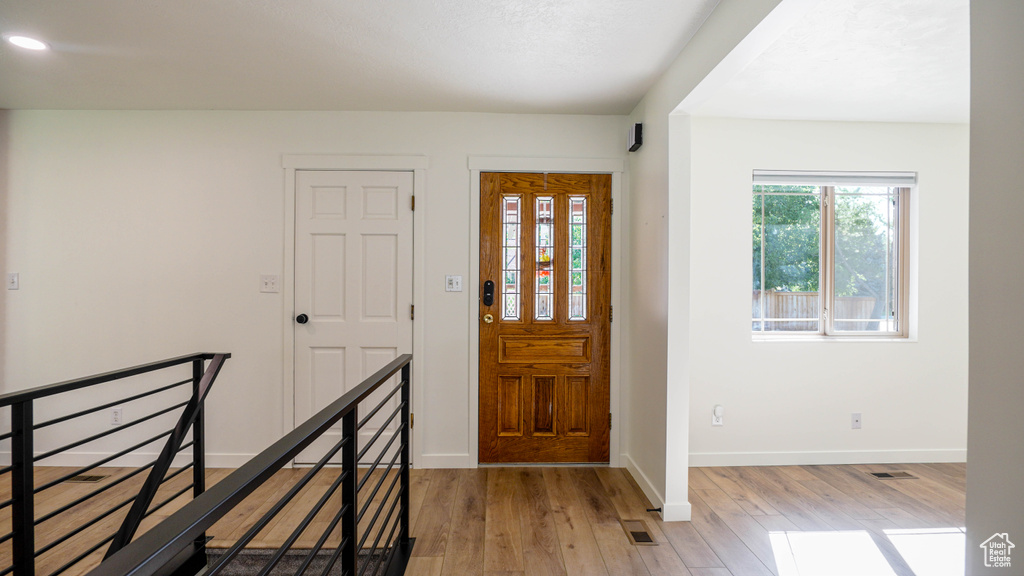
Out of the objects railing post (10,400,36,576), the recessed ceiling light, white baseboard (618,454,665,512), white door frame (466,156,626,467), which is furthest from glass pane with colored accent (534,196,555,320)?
the recessed ceiling light

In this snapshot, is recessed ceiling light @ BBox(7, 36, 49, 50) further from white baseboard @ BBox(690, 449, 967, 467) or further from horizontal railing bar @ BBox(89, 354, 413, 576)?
white baseboard @ BBox(690, 449, 967, 467)

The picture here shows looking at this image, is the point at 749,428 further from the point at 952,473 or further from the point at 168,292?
the point at 168,292

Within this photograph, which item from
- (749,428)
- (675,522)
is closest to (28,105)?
(675,522)

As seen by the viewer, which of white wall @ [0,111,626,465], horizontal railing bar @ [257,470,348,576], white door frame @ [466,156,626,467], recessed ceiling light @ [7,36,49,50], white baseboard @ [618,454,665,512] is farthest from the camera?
white door frame @ [466,156,626,467]

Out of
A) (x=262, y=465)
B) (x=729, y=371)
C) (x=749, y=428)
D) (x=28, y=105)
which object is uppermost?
(x=28, y=105)

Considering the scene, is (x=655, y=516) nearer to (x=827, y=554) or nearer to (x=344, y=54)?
(x=827, y=554)

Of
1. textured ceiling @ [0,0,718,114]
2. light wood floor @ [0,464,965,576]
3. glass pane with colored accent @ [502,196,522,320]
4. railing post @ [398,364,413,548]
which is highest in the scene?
textured ceiling @ [0,0,718,114]

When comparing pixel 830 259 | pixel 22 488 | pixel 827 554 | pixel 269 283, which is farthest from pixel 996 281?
pixel 269 283

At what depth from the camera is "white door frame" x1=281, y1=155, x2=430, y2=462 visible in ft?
10.2

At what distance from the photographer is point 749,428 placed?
3230 millimetres

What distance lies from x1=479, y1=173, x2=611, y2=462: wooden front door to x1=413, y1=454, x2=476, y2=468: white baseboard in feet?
0.58

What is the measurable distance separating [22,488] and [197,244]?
80.3 inches

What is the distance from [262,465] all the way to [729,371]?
3.04 m

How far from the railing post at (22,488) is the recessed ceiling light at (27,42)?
1.87 m
